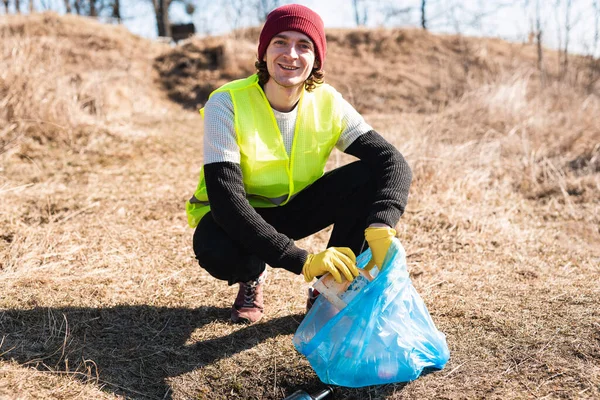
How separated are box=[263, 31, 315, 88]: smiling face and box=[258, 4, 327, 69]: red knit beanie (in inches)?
0.8

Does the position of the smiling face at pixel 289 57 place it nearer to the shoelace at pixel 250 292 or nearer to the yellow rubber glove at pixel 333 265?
the yellow rubber glove at pixel 333 265

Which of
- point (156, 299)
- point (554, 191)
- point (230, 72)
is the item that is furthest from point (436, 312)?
point (230, 72)

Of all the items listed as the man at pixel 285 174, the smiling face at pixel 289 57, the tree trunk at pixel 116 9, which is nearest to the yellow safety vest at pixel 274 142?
the man at pixel 285 174

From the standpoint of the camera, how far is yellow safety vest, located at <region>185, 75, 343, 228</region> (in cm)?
189

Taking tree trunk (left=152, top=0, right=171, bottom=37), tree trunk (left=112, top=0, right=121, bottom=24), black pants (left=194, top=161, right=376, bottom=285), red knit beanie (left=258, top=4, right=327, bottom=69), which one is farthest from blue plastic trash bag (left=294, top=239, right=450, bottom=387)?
tree trunk (left=112, top=0, right=121, bottom=24)

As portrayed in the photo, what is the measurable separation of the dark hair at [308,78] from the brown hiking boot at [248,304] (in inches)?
29.6

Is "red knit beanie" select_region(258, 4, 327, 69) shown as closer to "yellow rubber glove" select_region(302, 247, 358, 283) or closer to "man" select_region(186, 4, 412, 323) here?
"man" select_region(186, 4, 412, 323)

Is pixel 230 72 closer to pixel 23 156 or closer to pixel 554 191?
pixel 23 156

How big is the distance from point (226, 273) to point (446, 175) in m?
2.07

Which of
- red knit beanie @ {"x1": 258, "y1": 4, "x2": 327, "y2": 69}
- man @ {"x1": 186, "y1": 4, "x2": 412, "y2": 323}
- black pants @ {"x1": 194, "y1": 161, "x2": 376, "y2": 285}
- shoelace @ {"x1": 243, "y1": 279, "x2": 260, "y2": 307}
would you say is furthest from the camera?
shoelace @ {"x1": 243, "y1": 279, "x2": 260, "y2": 307}

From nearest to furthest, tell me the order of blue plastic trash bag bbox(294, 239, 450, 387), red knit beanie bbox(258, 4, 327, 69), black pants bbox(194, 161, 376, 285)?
1. blue plastic trash bag bbox(294, 239, 450, 387)
2. red knit beanie bbox(258, 4, 327, 69)
3. black pants bbox(194, 161, 376, 285)

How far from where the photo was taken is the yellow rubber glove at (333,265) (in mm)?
1607

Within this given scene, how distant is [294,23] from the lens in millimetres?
1822

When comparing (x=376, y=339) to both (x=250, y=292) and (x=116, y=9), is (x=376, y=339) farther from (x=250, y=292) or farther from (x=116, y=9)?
(x=116, y=9)
